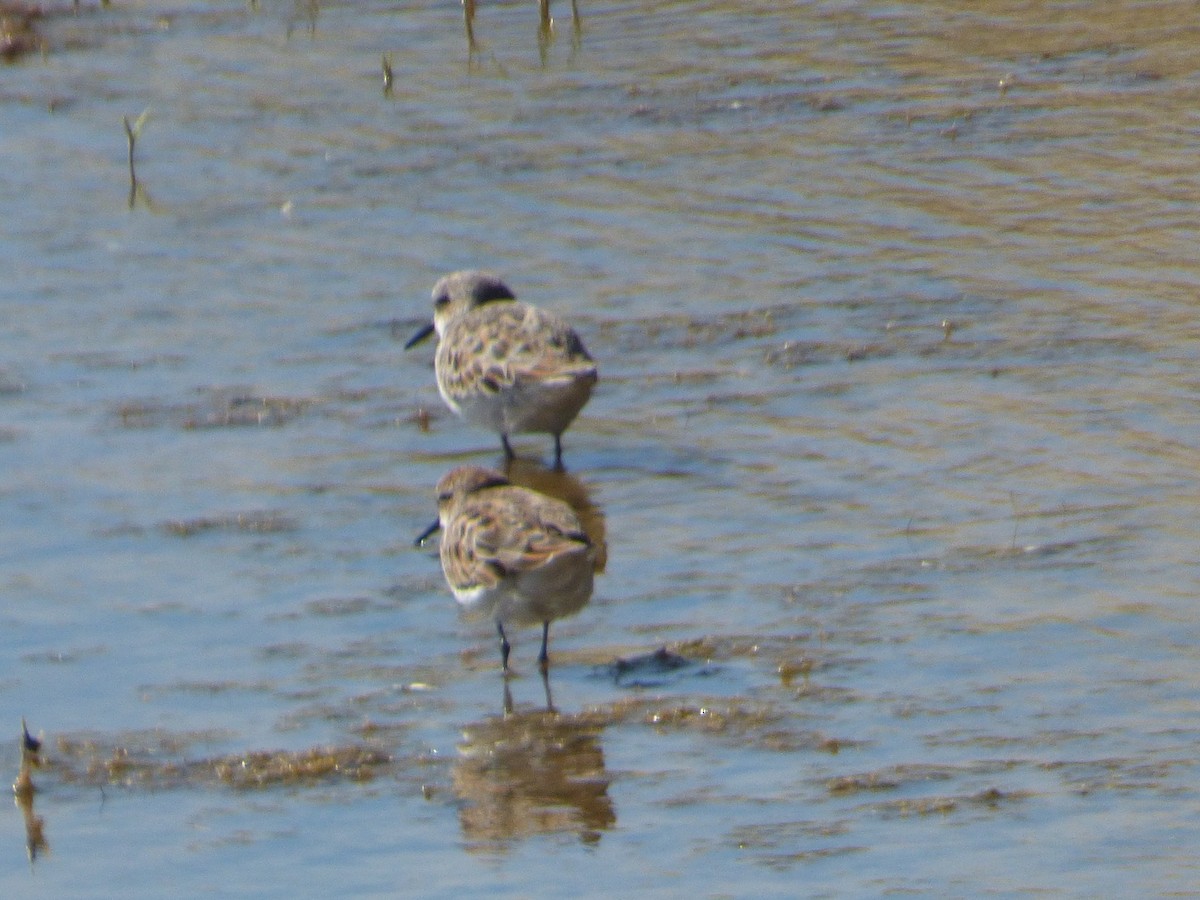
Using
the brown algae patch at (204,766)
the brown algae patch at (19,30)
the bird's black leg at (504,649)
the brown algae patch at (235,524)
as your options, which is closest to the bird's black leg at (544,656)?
the bird's black leg at (504,649)

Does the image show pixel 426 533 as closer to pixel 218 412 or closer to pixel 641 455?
pixel 641 455

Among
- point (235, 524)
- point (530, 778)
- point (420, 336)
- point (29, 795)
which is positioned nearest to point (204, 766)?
point (29, 795)

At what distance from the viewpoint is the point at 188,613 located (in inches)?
334

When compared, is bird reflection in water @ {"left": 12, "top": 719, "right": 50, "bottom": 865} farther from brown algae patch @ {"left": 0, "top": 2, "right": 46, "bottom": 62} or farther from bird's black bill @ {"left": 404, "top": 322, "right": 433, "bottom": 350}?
brown algae patch @ {"left": 0, "top": 2, "right": 46, "bottom": 62}

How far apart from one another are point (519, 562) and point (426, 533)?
4.35ft

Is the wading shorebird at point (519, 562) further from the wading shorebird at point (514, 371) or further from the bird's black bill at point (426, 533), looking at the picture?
the wading shorebird at point (514, 371)

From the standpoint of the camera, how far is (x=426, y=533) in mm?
9023

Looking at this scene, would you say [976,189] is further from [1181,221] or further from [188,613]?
[188,613]

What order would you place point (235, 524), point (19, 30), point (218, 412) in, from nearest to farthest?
point (235, 524) < point (218, 412) < point (19, 30)

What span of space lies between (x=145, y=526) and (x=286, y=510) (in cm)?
55

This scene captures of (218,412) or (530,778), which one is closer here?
(530,778)

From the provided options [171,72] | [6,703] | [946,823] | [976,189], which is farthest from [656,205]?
[946,823]

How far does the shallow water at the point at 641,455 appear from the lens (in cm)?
671

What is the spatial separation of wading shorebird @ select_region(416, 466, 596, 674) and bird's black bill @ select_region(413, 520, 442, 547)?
0.70m
